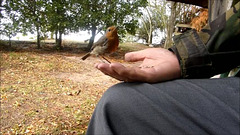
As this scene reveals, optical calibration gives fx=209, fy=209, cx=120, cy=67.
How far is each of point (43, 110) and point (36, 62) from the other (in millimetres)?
2235

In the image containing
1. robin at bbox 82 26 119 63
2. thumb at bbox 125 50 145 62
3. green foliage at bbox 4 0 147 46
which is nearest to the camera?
thumb at bbox 125 50 145 62

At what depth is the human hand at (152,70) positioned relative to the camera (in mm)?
521

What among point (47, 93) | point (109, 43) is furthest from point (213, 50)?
point (47, 93)

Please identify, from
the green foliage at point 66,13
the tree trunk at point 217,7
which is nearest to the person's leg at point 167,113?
the tree trunk at point 217,7

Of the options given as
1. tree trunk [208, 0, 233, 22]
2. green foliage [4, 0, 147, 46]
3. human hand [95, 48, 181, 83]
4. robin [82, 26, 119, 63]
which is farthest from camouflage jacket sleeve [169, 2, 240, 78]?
green foliage [4, 0, 147, 46]

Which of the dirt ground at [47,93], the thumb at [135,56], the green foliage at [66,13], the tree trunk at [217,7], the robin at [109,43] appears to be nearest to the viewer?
the thumb at [135,56]

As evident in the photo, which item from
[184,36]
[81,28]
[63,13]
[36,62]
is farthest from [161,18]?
[184,36]

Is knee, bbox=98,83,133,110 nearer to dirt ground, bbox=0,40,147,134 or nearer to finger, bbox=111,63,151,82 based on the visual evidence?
finger, bbox=111,63,151,82

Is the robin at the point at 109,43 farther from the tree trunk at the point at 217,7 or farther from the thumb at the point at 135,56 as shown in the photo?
the tree trunk at the point at 217,7

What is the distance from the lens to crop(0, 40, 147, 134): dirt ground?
224 centimetres

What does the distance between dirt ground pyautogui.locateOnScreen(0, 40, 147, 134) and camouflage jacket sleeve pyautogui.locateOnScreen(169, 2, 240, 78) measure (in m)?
1.80

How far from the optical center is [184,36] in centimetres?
61

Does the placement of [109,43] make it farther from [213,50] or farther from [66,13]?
[66,13]

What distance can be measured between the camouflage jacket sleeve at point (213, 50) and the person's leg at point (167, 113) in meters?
0.07
